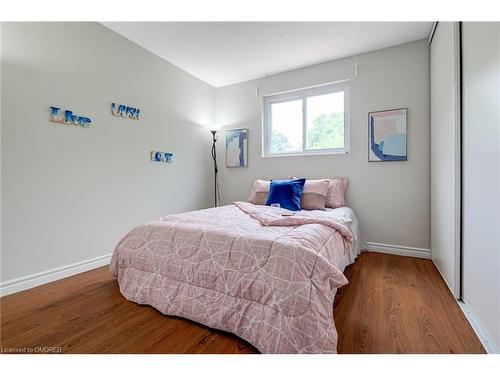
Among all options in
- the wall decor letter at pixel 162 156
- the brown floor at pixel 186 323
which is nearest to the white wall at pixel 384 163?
the brown floor at pixel 186 323

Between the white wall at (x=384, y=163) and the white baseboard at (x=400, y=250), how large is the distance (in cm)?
4

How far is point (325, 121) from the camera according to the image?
10.3 ft

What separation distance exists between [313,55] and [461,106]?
1745 millimetres

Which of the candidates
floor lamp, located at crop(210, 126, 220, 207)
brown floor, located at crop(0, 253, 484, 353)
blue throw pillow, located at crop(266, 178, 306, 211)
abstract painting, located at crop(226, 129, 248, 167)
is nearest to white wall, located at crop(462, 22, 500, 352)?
brown floor, located at crop(0, 253, 484, 353)

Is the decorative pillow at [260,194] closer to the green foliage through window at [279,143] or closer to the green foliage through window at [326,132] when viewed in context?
the green foliage through window at [279,143]

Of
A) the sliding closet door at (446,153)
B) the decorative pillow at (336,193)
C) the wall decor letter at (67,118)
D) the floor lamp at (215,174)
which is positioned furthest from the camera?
the floor lamp at (215,174)

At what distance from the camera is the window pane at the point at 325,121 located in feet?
9.95

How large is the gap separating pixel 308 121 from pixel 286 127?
1.07 feet

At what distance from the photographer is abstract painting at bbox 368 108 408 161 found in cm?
261

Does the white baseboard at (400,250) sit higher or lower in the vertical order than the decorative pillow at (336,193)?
lower

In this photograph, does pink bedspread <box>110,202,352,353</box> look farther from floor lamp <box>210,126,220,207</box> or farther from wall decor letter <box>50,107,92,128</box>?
floor lamp <box>210,126,220,207</box>
